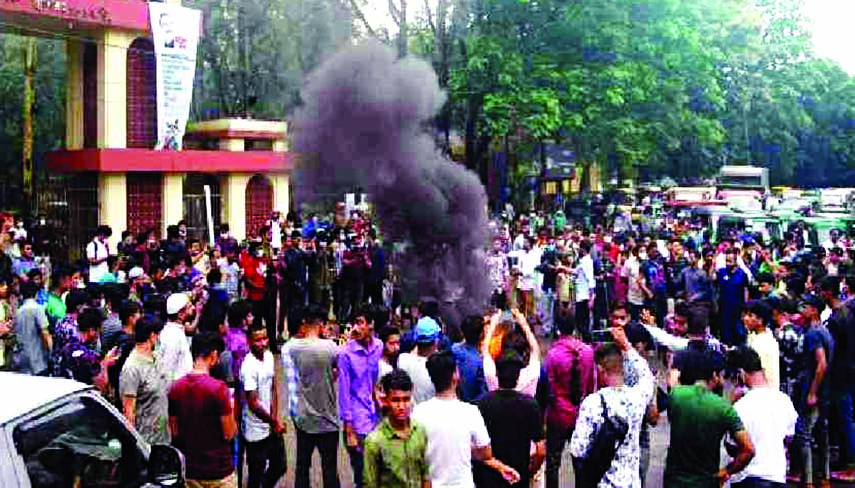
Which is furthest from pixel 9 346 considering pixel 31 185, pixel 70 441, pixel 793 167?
pixel 793 167

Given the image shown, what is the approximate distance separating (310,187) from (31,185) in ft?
34.7

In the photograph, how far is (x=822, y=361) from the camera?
7359 mm

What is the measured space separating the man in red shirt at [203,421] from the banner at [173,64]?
15.7 meters

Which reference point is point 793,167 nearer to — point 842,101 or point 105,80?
point 842,101

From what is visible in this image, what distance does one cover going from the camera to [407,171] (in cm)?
1455

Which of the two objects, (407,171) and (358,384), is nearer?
(358,384)

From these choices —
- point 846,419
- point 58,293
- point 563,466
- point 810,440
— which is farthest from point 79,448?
point 846,419

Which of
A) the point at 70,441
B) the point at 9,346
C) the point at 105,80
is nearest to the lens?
the point at 70,441

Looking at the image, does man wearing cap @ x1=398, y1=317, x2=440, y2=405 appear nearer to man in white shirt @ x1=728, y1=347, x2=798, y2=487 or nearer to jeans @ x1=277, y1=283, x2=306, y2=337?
man in white shirt @ x1=728, y1=347, x2=798, y2=487

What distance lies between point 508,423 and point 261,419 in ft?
6.73

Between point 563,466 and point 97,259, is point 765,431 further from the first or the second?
point 97,259

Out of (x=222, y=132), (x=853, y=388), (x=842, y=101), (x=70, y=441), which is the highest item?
(x=842, y=101)

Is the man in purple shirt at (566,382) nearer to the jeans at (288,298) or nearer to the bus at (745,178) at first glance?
the jeans at (288,298)

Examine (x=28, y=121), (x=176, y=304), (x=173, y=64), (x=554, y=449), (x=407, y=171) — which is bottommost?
(x=554, y=449)
